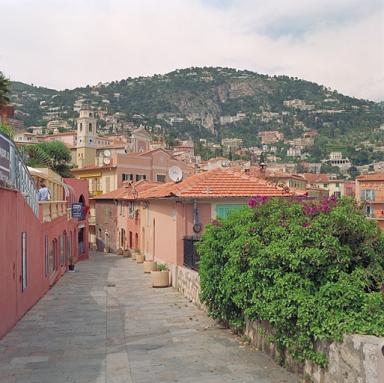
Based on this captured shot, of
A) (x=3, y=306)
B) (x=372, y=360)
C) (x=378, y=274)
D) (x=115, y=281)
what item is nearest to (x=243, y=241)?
(x=378, y=274)

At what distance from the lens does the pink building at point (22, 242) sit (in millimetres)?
11742

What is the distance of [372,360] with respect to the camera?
6207 millimetres

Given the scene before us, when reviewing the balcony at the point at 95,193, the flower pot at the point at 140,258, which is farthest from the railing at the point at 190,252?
the balcony at the point at 95,193

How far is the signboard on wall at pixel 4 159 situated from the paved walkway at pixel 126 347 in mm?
3891

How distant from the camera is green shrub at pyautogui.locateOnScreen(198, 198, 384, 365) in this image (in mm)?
7367

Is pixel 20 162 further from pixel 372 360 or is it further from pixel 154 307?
pixel 372 360

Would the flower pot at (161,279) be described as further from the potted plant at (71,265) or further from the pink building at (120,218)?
the pink building at (120,218)

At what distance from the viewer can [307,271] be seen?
26.7ft

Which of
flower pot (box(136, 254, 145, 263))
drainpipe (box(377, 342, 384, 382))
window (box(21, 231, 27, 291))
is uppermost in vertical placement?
window (box(21, 231, 27, 291))

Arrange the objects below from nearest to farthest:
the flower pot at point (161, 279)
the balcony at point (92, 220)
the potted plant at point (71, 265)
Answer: the flower pot at point (161, 279) < the potted plant at point (71, 265) < the balcony at point (92, 220)

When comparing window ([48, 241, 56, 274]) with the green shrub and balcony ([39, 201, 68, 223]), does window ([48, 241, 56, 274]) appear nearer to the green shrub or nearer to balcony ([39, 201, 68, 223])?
balcony ([39, 201, 68, 223])

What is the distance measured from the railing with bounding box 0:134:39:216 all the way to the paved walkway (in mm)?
3589

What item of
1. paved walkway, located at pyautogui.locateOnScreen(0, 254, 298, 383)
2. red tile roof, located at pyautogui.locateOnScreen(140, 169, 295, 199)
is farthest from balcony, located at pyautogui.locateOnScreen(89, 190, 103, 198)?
paved walkway, located at pyautogui.locateOnScreen(0, 254, 298, 383)

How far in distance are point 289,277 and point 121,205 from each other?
125 feet
